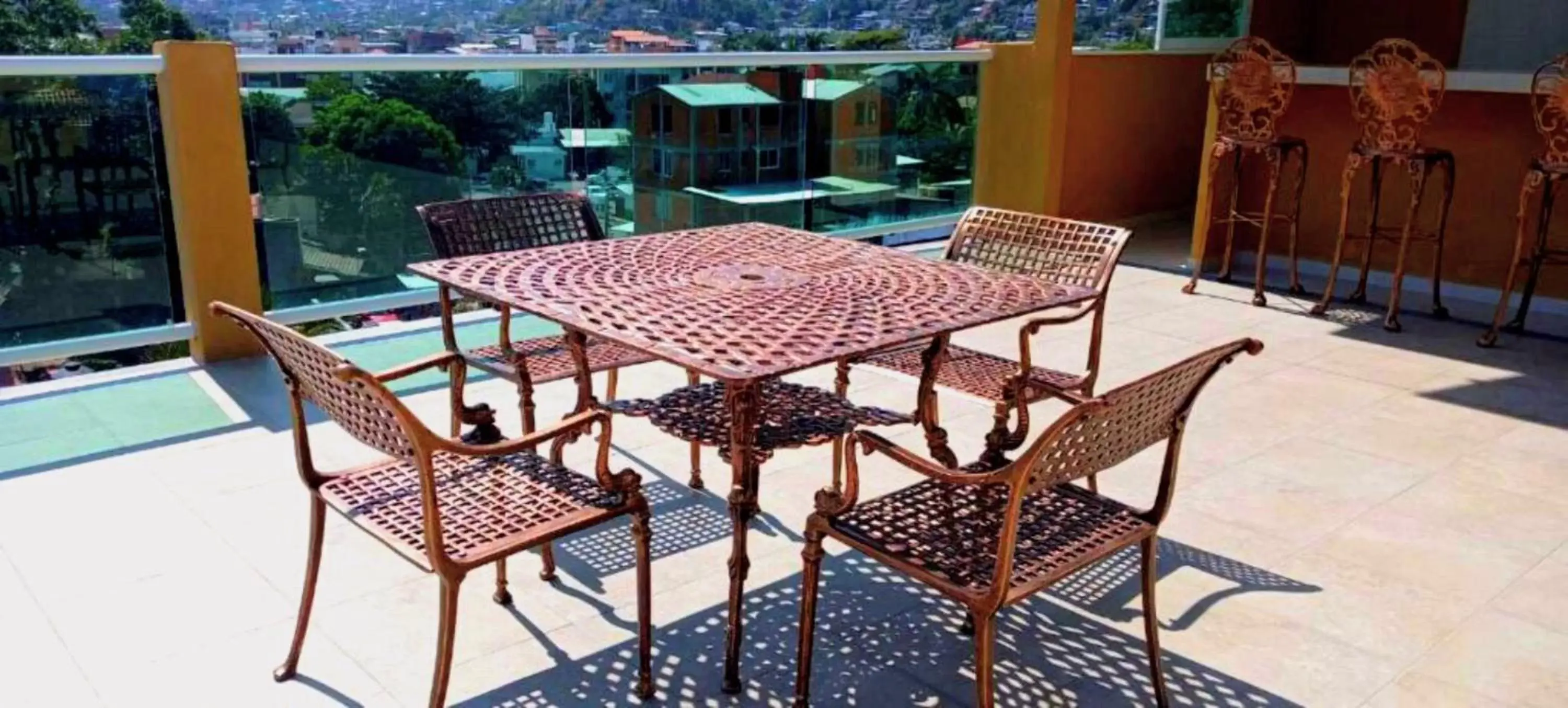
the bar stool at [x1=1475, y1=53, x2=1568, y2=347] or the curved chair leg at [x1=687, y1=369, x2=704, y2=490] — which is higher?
the bar stool at [x1=1475, y1=53, x2=1568, y2=347]

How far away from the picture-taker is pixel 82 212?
13.9ft

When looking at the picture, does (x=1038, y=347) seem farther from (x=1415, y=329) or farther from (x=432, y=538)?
(x=432, y=538)

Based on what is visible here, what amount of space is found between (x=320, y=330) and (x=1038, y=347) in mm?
2949

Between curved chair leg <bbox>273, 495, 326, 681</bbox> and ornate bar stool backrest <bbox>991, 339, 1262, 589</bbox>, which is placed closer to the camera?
ornate bar stool backrest <bbox>991, 339, 1262, 589</bbox>

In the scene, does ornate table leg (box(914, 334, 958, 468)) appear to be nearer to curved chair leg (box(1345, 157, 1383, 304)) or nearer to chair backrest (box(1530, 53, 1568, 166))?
chair backrest (box(1530, 53, 1568, 166))

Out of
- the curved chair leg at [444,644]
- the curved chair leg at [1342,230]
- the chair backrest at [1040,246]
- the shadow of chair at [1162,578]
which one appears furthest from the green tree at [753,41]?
the curved chair leg at [444,644]

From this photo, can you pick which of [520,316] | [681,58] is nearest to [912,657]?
[520,316]

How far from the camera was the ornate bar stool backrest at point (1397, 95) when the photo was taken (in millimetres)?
5508

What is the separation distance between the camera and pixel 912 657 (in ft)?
8.64

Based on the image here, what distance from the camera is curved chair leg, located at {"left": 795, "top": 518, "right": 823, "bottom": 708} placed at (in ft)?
7.50

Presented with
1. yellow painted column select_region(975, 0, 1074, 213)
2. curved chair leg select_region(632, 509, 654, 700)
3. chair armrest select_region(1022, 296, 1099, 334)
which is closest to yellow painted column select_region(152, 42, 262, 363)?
curved chair leg select_region(632, 509, 654, 700)

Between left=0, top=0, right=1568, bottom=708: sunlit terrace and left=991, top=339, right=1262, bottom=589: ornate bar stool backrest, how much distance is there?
0.14 meters

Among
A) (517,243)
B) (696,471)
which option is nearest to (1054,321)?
(696,471)

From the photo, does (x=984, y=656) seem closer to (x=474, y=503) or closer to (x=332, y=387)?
(x=474, y=503)
